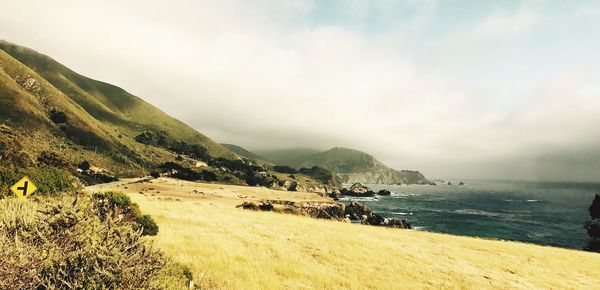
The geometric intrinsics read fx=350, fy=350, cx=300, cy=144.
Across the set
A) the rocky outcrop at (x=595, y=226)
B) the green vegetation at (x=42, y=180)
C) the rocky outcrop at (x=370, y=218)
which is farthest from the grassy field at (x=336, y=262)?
the rocky outcrop at (x=595, y=226)

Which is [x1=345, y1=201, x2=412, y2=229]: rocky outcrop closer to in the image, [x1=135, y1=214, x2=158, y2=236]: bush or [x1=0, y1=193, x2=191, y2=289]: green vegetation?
[x1=135, y1=214, x2=158, y2=236]: bush

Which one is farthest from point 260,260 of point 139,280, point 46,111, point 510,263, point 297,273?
point 46,111

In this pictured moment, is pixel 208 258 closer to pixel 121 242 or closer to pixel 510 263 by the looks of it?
pixel 121 242

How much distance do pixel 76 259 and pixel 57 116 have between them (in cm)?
15000

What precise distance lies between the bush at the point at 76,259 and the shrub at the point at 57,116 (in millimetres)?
145530

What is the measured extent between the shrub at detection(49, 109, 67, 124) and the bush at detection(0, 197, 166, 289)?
14553 centimetres

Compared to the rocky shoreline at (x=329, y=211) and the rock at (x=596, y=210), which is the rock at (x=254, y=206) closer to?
the rocky shoreline at (x=329, y=211)

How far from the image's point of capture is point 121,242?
→ 24.2ft

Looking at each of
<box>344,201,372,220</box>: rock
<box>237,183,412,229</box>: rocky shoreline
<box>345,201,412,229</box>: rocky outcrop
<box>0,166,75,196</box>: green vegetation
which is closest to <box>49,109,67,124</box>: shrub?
<box>237,183,412,229</box>: rocky shoreline

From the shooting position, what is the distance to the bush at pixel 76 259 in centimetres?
626

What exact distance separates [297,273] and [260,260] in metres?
2.37

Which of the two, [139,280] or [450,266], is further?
[450,266]

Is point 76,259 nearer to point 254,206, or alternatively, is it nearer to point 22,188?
point 22,188

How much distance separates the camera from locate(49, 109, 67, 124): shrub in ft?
420
